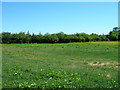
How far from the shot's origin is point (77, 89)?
7.51 meters

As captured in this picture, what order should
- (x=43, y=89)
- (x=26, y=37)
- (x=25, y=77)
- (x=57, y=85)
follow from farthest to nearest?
(x=26, y=37) → (x=25, y=77) → (x=57, y=85) → (x=43, y=89)

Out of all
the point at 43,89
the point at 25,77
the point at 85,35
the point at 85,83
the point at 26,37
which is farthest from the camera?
the point at 85,35

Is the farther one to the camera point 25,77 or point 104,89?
point 25,77

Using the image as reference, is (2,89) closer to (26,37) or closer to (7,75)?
(7,75)

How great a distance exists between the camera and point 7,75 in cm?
998

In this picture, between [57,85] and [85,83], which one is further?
[85,83]

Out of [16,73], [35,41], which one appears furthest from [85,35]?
[16,73]

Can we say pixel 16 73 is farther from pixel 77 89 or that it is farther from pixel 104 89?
pixel 104 89

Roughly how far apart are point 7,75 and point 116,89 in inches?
223

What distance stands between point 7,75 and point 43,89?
341cm

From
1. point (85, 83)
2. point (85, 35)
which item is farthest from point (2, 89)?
point (85, 35)

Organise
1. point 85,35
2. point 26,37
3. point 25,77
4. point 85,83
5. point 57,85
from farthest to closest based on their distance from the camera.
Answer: point 85,35 < point 26,37 < point 25,77 < point 85,83 < point 57,85

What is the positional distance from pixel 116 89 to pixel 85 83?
1.43 metres

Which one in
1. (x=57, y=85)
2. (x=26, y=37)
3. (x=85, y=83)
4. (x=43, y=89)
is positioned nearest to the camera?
(x=43, y=89)
